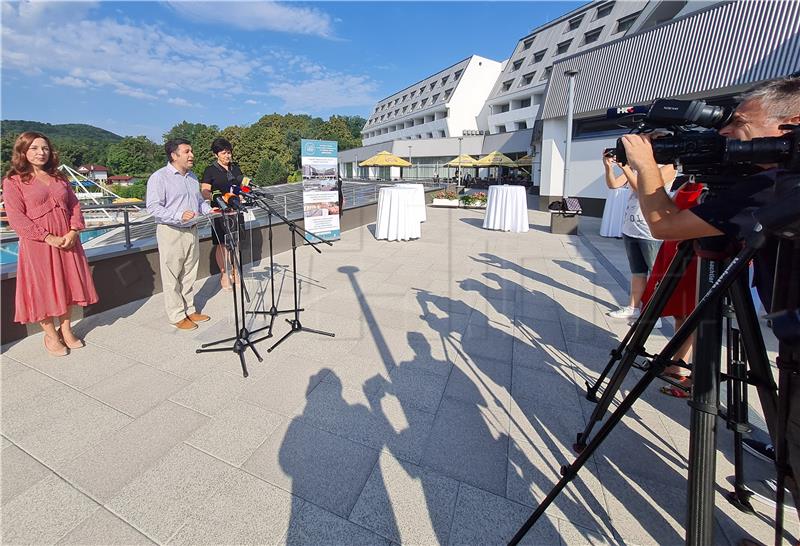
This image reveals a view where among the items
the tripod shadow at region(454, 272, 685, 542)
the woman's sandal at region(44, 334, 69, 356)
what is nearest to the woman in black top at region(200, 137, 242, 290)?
the woman's sandal at region(44, 334, 69, 356)

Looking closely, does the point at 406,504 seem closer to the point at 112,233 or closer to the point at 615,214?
the point at 112,233

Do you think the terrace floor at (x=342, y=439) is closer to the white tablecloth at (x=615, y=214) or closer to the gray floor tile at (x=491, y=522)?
the gray floor tile at (x=491, y=522)

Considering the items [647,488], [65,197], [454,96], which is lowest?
[647,488]

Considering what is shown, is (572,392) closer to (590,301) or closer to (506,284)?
(590,301)

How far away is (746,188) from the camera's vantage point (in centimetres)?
124

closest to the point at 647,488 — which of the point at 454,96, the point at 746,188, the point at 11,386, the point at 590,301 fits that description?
the point at 746,188

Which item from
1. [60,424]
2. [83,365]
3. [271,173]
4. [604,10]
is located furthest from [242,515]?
[271,173]

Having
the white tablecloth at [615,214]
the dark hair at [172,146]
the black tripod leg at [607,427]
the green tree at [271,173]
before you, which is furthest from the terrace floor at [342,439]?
the green tree at [271,173]

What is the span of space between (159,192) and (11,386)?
183 cm

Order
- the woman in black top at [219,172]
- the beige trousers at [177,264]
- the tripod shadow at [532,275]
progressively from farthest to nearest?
1. the tripod shadow at [532,275]
2. the woman in black top at [219,172]
3. the beige trousers at [177,264]

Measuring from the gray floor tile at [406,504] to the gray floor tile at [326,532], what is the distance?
4cm

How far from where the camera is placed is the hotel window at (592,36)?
3216 centimetres

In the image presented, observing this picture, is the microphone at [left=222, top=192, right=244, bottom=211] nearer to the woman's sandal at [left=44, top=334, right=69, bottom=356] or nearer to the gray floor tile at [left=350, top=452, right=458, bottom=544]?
the woman's sandal at [left=44, top=334, right=69, bottom=356]

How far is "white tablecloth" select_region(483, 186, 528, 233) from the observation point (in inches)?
394
